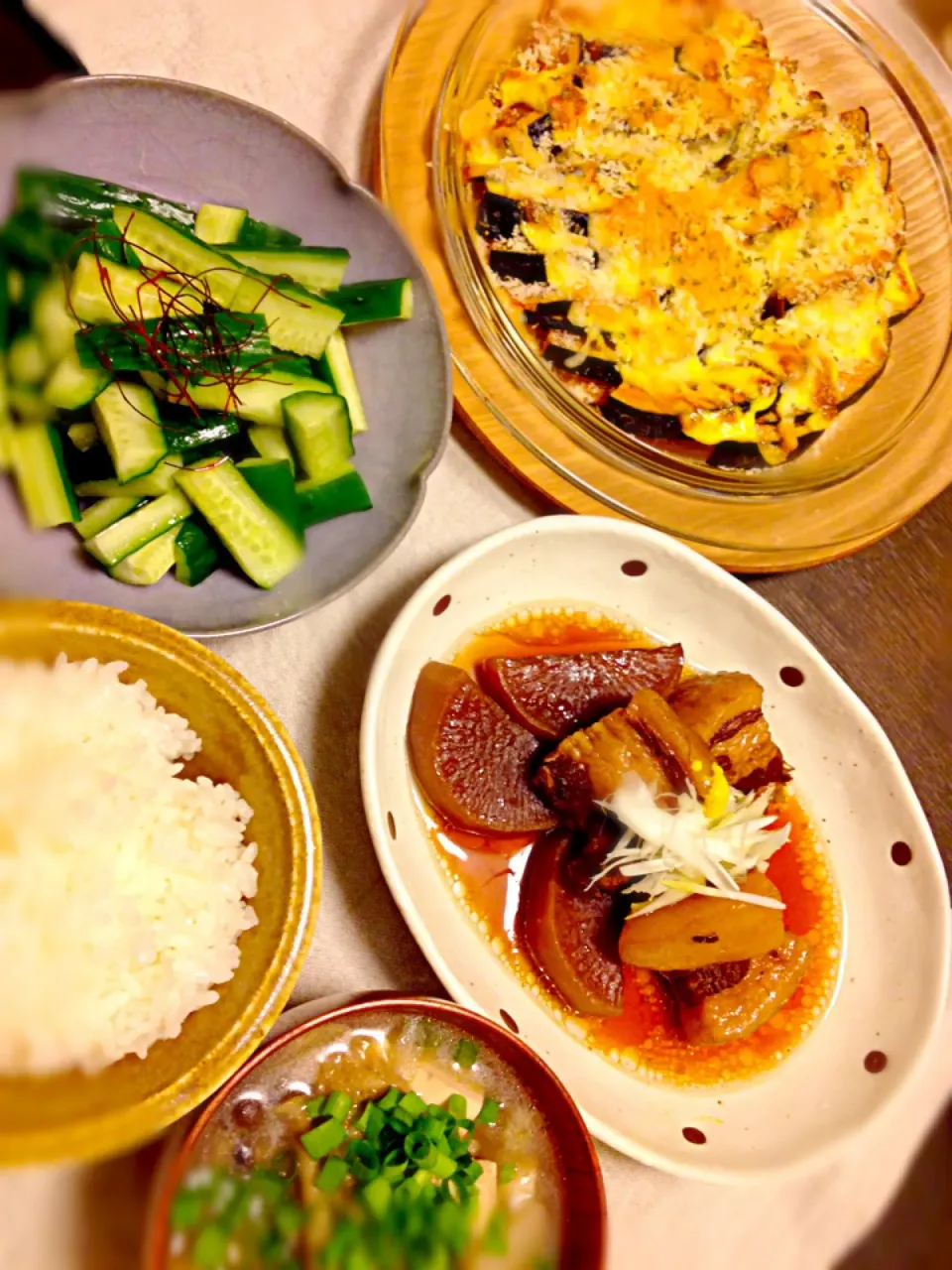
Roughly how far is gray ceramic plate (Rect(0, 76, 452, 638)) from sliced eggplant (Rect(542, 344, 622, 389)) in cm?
33

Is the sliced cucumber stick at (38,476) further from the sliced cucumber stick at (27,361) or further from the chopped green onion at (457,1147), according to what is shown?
the chopped green onion at (457,1147)

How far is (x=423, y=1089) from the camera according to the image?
176cm

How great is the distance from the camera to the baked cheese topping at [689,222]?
2.28m

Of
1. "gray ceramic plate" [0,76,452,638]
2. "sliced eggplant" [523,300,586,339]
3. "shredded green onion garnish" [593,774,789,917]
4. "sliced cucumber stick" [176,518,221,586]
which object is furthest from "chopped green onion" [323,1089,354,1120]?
"sliced eggplant" [523,300,586,339]

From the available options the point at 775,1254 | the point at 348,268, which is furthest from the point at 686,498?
the point at 775,1254

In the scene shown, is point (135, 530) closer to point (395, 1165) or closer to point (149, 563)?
point (149, 563)

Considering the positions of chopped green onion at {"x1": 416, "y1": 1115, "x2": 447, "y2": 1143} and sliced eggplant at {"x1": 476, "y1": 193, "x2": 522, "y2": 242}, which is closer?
chopped green onion at {"x1": 416, "y1": 1115, "x2": 447, "y2": 1143}

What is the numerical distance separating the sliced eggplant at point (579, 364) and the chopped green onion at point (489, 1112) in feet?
4.92

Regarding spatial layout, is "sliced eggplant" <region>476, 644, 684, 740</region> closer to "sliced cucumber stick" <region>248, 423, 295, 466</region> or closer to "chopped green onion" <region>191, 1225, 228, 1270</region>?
"sliced cucumber stick" <region>248, 423, 295, 466</region>

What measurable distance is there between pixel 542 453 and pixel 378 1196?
1.42 meters

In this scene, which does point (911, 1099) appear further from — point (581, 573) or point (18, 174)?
point (18, 174)

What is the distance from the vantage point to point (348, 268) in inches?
80.9

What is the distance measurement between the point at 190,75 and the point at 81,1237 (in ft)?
7.46

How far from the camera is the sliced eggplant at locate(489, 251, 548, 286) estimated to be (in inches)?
88.2
